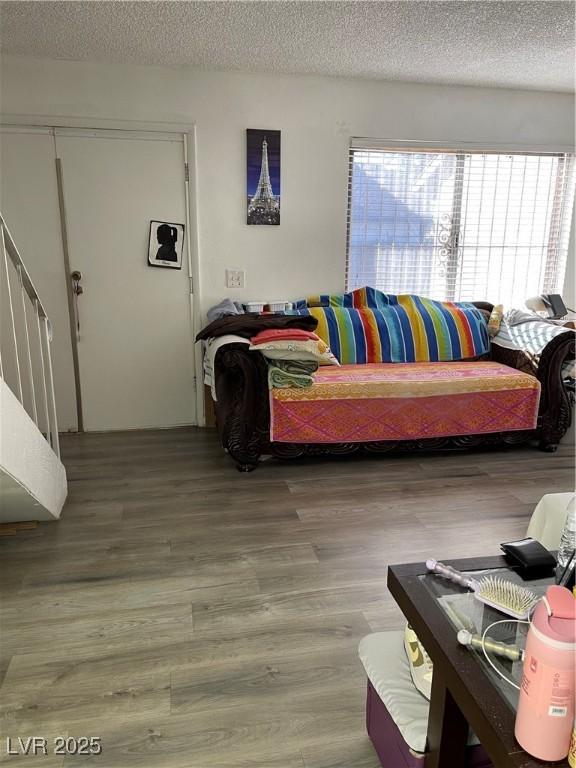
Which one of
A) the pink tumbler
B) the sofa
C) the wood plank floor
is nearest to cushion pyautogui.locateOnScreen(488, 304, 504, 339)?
the sofa

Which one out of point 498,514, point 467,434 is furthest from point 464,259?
point 498,514

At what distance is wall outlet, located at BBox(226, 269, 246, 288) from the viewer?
3.95 meters

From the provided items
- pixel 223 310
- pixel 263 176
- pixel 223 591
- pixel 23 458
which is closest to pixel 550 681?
pixel 223 591

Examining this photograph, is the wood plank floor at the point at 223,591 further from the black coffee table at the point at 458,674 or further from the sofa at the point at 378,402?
the black coffee table at the point at 458,674

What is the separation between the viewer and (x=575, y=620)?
2.73 feet

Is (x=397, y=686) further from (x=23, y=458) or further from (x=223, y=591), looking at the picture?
(x=23, y=458)

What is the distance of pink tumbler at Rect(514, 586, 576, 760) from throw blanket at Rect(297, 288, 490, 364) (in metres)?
3.01

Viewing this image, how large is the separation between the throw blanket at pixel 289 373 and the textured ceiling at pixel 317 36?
5.74 feet

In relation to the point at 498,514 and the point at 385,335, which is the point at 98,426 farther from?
the point at 498,514

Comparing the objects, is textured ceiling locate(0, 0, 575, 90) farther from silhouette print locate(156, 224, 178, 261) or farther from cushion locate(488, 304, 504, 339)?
cushion locate(488, 304, 504, 339)

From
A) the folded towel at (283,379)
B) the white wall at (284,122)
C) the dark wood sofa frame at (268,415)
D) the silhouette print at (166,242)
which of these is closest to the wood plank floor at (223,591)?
the dark wood sofa frame at (268,415)

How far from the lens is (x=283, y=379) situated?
10.3ft

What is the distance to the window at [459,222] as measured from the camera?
161 inches

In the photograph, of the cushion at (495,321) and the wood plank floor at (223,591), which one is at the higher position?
the cushion at (495,321)
